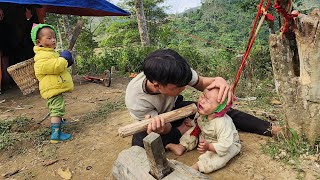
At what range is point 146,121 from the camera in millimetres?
2080

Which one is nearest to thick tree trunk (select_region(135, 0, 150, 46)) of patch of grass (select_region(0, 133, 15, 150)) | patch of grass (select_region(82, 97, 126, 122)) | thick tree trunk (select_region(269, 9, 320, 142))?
patch of grass (select_region(82, 97, 126, 122))

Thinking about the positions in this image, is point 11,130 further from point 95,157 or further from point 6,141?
point 95,157

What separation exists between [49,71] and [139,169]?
2.15 metres

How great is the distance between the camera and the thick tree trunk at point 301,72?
2.27 metres

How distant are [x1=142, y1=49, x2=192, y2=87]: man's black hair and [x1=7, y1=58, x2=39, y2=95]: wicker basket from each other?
2423 millimetres

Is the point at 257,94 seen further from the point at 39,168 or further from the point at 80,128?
the point at 39,168

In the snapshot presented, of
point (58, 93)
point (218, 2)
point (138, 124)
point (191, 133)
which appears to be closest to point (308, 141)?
point (191, 133)

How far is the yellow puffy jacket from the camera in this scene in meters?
3.59

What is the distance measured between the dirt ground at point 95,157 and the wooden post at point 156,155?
69 centimetres

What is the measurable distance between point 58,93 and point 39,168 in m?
1.00

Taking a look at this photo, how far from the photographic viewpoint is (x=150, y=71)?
79.9 inches

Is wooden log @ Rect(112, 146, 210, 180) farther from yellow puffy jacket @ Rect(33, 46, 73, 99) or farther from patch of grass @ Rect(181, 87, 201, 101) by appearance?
patch of grass @ Rect(181, 87, 201, 101)

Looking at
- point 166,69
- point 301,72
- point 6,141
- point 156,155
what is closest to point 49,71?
point 6,141

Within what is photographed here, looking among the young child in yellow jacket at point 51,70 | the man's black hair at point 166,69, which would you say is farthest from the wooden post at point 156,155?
the young child in yellow jacket at point 51,70
